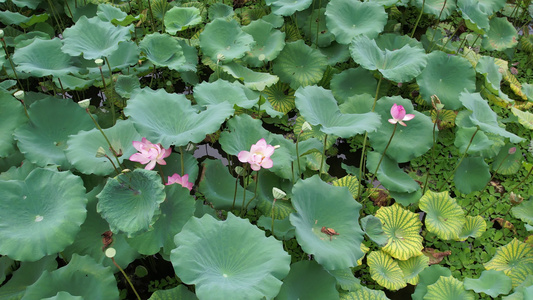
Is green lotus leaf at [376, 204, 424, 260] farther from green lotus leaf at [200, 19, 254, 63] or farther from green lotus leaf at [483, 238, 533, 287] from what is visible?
green lotus leaf at [200, 19, 254, 63]

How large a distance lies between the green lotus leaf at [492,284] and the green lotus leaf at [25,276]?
1.82 meters

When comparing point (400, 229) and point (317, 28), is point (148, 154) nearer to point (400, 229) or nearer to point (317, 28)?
point (400, 229)

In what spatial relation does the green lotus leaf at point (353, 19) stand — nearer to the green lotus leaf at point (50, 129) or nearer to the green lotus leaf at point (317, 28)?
the green lotus leaf at point (317, 28)

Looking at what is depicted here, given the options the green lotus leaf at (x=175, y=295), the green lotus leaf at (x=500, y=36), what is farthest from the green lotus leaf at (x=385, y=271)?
the green lotus leaf at (x=500, y=36)

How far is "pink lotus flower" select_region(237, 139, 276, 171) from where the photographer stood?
1.80 metres

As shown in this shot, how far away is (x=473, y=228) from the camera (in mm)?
2305

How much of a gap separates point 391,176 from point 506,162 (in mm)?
829

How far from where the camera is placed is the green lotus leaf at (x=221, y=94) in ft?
7.27

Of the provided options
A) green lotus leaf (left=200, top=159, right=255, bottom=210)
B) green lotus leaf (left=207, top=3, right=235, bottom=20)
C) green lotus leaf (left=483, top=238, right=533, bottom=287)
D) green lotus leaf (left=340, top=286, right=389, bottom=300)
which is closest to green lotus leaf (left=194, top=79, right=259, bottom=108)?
green lotus leaf (left=200, top=159, right=255, bottom=210)

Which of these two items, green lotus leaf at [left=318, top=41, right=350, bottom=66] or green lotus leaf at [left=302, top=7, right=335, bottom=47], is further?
green lotus leaf at [left=302, top=7, right=335, bottom=47]

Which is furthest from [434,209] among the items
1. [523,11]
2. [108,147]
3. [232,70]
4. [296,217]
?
[523,11]

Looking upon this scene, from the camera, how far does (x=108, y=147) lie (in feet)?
6.66

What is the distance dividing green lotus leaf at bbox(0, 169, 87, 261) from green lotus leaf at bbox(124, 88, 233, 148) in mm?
355

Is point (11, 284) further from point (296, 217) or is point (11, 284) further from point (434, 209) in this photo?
point (434, 209)
